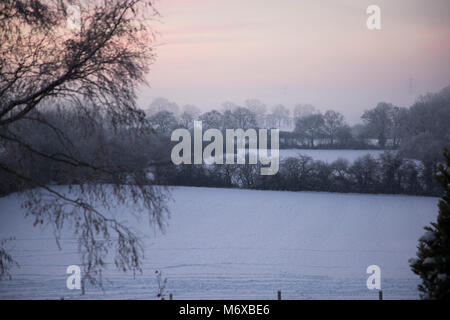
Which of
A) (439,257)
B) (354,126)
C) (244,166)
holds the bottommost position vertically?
(439,257)

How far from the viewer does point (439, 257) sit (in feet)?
16.5

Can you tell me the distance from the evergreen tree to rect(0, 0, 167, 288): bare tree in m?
3.62

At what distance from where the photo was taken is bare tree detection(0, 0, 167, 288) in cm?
344

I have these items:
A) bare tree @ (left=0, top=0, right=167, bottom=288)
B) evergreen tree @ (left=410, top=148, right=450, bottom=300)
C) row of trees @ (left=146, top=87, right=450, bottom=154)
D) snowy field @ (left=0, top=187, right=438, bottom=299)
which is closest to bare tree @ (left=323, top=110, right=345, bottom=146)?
row of trees @ (left=146, top=87, right=450, bottom=154)

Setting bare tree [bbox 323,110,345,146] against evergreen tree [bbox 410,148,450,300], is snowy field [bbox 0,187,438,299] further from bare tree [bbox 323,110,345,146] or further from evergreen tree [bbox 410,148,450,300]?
bare tree [bbox 323,110,345,146]

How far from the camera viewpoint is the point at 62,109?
144 inches

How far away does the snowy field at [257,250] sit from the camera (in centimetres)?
1118

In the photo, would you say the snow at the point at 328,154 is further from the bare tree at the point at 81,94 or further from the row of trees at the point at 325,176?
the bare tree at the point at 81,94

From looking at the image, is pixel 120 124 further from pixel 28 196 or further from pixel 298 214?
pixel 298 214

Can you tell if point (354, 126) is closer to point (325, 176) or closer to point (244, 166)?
point (325, 176)

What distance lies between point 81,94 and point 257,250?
1407cm

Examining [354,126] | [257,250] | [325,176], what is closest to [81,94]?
[257,250]
